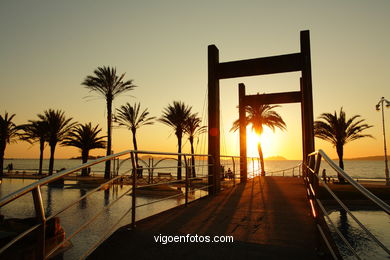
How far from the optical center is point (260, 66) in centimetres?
794

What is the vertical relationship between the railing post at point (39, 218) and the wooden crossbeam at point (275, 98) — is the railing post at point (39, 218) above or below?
below

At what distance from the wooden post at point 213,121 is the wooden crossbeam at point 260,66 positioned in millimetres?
246

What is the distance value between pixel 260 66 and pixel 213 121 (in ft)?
7.13

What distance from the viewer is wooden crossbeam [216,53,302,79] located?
757 cm

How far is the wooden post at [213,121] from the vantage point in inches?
303

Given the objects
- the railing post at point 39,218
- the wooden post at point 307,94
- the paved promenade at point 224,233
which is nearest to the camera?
the railing post at point 39,218

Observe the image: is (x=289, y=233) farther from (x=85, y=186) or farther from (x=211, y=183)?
(x=85, y=186)

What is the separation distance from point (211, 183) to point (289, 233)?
169 inches

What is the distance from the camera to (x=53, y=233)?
5461mm

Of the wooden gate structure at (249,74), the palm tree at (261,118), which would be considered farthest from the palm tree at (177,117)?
the wooden gate structure at (249,74)

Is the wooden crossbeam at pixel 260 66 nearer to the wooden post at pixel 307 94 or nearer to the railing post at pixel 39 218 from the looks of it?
the wooden post at pixel 307 94

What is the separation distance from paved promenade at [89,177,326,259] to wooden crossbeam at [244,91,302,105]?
28.1 ft

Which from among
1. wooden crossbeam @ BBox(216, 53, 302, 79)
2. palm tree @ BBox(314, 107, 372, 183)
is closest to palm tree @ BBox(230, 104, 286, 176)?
palm tree @ BBox(314, 107, 372, 183)

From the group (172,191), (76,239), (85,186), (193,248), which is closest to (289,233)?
(193,248)
